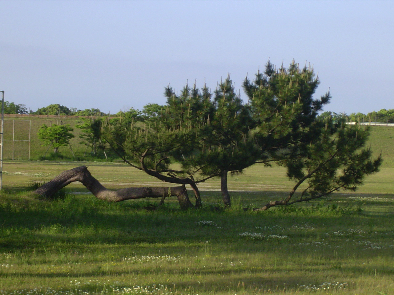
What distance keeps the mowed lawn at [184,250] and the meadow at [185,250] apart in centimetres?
2

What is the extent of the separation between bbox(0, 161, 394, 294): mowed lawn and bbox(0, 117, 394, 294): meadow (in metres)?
0.02

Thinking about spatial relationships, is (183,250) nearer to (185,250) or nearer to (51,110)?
(185,250)

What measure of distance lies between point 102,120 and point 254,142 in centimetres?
584

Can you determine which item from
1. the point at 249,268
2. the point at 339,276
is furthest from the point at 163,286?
the point at 339,276

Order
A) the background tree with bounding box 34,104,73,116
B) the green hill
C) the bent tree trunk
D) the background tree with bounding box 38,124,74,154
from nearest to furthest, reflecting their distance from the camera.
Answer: the bent tree trunk < the background tree with bounding box 38,124,74,154 < the green hill < the background tree with bounding box 34,104,73,116

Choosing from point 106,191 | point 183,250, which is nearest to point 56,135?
point 106,191

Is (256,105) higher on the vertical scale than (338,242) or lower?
higher

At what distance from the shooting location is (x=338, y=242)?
12.0 meters

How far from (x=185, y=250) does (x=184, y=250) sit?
0.03 meters

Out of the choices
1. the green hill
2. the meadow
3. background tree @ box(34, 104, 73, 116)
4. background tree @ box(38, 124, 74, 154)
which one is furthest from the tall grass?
background tree @ box(34, 104, 73, 116)

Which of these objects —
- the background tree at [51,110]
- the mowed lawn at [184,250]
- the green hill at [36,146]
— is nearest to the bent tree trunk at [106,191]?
the mowed lawn at [184,250]

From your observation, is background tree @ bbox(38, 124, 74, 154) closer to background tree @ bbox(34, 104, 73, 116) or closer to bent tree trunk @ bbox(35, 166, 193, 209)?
bent tree trunk @ bbox(35, 166, 193, 209)

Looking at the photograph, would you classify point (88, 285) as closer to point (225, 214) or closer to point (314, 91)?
point (225, 214)

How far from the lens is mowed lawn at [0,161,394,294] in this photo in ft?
22.4
